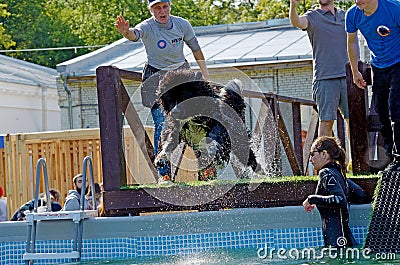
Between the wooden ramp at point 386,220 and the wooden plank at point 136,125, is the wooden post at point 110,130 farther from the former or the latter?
the wooden ramp at point 386,220

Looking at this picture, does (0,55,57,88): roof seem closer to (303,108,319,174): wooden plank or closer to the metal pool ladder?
(303,108,319,174): wooden plank

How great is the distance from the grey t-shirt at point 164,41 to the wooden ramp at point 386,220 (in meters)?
2.59

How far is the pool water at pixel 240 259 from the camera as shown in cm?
602

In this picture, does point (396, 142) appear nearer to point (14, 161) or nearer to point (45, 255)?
point (45, 255)

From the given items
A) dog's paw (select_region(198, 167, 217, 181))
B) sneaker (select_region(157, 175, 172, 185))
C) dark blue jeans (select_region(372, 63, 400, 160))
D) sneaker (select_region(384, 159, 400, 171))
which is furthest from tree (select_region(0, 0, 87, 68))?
sneaker (select_region(384, 159, 400, 171))

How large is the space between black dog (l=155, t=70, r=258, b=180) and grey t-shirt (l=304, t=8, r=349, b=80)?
3.01 ft

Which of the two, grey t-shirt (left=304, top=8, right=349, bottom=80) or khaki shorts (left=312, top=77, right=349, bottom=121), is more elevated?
grey t-shirt (left=304, top=8, right=349, bottom=80)

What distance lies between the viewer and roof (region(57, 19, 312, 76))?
21.1m

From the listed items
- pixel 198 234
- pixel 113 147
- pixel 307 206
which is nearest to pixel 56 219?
pixel 113 147

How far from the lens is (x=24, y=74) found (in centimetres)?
2884

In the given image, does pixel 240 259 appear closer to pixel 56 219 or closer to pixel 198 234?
pixel 198 234

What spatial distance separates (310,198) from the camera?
662 cm

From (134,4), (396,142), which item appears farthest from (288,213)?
(134,4)

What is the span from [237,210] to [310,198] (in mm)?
743
